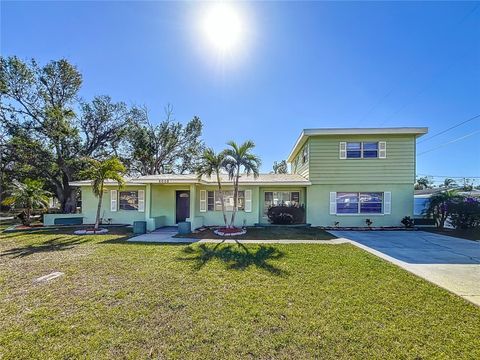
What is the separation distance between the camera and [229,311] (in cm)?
382

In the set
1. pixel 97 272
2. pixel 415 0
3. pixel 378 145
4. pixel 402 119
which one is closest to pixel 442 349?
pixel 97 272

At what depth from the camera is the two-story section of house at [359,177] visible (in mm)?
13727

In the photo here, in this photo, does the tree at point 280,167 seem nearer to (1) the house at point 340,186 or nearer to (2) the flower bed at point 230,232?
(1) the house at point 340,186

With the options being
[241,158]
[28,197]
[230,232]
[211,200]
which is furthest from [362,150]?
[28,197]

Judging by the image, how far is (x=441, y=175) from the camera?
5516 centimetres

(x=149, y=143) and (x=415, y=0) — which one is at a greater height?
(x=415, y=0)

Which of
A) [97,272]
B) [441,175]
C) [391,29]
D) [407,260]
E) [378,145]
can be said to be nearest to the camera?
[97,272]

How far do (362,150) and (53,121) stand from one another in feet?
83.4

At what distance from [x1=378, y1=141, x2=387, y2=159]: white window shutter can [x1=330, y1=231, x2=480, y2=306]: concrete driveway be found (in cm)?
495

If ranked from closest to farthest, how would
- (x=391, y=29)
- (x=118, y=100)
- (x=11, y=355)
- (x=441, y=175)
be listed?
1. (x=11, y=355)
2. (x=391, y=29)
3. (x=118, y=100)
4. (x=441, y=175)

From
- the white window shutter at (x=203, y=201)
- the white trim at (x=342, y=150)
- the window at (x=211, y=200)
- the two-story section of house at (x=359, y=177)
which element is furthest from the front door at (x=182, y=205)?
the white trim at (x=342, y=150)

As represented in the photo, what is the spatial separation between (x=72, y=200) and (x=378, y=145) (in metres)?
26.5

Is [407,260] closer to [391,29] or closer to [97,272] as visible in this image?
[97,272]

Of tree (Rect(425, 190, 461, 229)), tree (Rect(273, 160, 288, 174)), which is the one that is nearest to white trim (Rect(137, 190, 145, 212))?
tree (Rect(425, 190, 461, 229))
